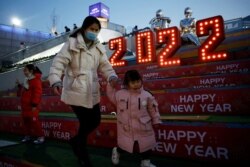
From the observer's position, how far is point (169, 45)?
20.2ft

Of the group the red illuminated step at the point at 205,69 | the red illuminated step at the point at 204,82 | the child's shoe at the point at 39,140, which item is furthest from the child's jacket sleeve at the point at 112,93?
the red illuminated step at the point at 205,69

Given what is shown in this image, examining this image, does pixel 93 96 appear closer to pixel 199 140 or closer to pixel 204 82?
pixel 199 140

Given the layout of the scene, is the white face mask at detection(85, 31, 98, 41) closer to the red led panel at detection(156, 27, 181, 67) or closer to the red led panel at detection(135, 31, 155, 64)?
the red led panel at detection(156, 27, 181, 67)

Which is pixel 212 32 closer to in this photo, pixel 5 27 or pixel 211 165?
pixel 211 165

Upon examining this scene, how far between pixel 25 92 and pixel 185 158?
2.97m

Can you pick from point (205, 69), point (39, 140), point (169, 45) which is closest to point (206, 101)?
point (205, 69)

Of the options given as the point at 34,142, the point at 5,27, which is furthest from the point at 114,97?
the point at 5,27

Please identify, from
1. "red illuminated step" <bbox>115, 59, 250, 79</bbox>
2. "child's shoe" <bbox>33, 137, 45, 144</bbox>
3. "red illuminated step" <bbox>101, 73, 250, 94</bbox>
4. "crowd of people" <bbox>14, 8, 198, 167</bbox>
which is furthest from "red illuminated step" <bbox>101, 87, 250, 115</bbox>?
"child's shoe" <bbox>33, 137, 45, 144</bbox>

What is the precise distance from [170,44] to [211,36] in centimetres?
110

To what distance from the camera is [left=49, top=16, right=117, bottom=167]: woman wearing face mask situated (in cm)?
214

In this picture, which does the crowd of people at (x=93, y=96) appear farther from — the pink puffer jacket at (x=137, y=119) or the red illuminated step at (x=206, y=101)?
the red illuminated step at (x=206, y=101)

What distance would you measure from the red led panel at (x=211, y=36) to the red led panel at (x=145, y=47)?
1.43 metres

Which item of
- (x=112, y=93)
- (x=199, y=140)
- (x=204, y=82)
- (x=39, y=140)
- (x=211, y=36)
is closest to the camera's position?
(x=199, y=140)

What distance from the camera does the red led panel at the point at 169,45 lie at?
5.90 m
